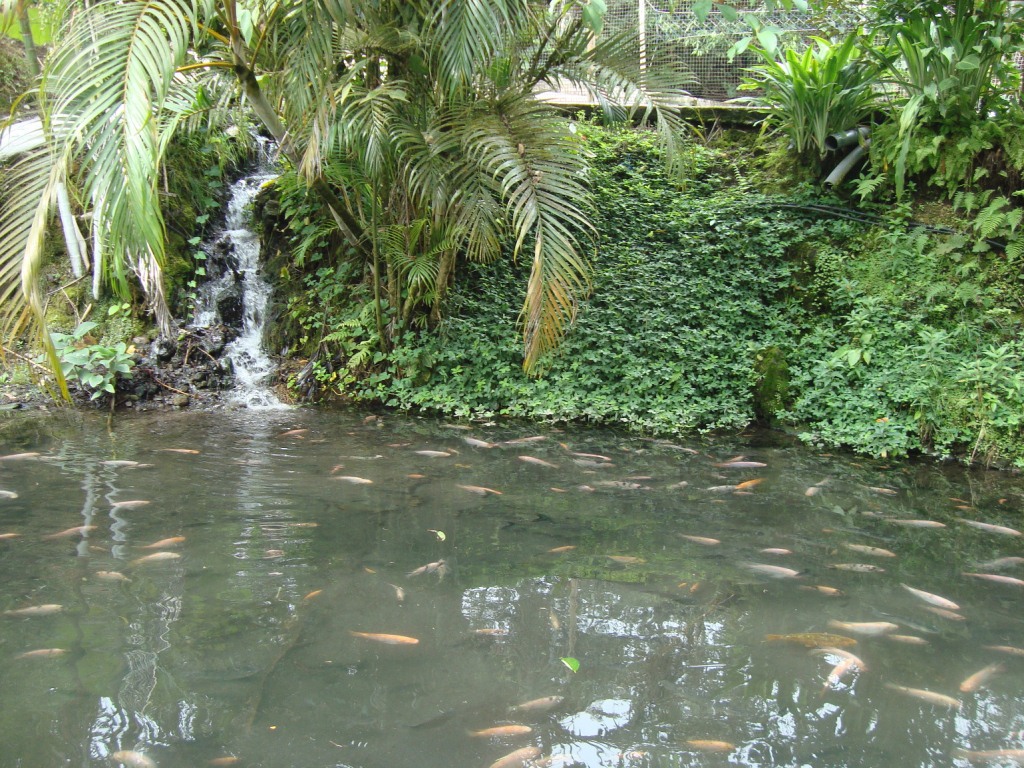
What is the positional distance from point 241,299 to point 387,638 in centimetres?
585

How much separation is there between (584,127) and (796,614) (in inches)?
250

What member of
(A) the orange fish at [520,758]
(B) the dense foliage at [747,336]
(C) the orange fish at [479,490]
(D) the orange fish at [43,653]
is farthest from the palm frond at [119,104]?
(B) the dense foliage at [747,336]

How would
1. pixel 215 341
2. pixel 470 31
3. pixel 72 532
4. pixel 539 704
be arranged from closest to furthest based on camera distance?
1. pixel 539 704
2. pixel 72 532
3. pixel 470 31
4. pixel 215 341

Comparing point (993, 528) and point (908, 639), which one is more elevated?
point (993, 528)

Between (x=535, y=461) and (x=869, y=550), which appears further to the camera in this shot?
(x=535, y=461)

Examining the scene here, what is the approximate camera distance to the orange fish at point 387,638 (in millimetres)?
3008

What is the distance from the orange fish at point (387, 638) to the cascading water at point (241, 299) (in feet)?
14.8

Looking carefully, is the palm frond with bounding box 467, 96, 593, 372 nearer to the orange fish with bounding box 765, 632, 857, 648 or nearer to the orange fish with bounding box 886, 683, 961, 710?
the orange fish with bounding box 765, 632, 857, 648

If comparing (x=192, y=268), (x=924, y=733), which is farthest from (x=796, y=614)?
(x=192, y=268)

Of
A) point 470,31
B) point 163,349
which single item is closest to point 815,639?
point 470,31

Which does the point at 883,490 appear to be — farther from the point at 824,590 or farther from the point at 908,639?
the point at 908,639

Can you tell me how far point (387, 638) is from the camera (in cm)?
303

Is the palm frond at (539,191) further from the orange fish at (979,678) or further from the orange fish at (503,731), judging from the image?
the orange fish at (979,678)

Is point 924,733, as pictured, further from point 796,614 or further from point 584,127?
point 584,127
